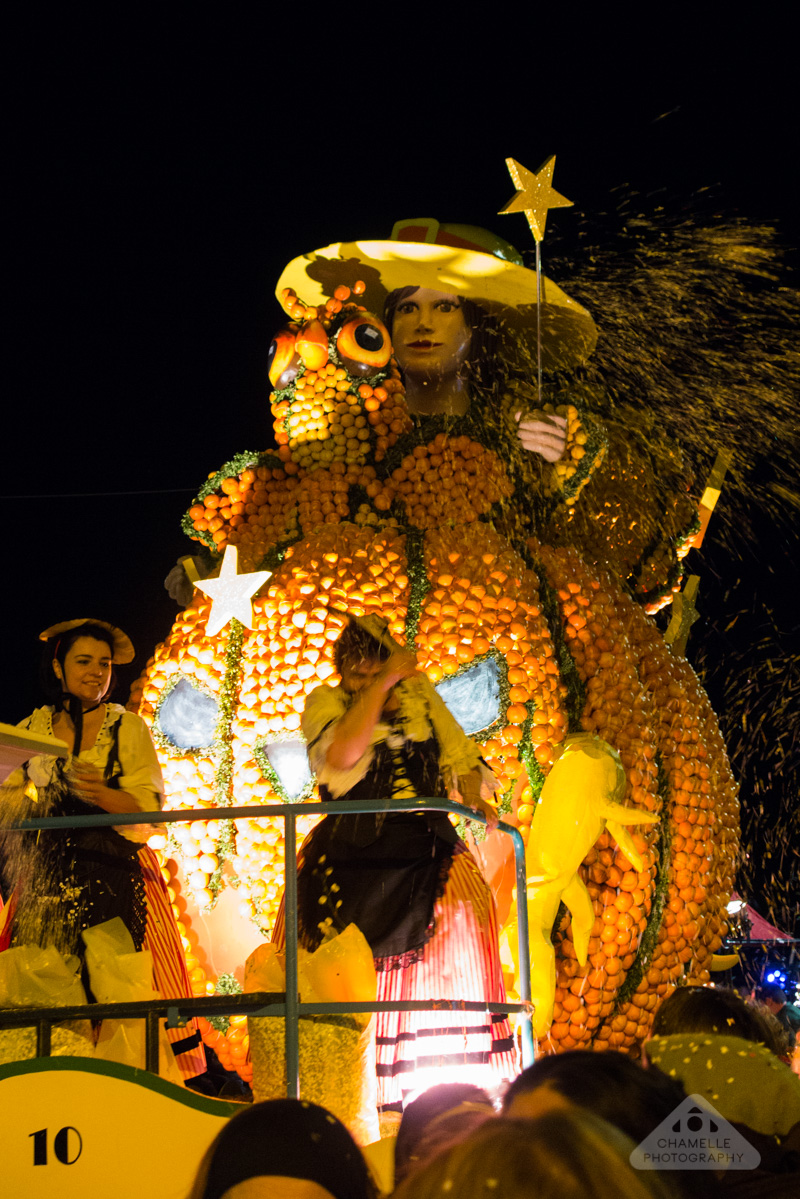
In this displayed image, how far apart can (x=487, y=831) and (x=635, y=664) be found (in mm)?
1121

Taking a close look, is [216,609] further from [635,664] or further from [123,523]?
[123,523]

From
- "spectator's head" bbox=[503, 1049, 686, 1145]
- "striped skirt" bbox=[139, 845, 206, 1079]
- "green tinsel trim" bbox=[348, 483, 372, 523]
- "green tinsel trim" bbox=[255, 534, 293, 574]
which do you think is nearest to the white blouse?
"striped skirt" bbox=[139, 845, 206, 1079]

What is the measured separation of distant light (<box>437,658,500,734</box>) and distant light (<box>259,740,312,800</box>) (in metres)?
0.68

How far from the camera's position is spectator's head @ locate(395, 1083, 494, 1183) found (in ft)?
6.08

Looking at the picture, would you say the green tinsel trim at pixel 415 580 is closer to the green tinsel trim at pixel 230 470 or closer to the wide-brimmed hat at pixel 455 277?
the green tinsel trim at pixel 230 470

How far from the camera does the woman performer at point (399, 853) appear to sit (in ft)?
15.0

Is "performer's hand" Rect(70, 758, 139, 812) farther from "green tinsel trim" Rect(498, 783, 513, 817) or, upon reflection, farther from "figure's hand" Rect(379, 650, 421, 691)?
"green tinsel trim" Rect(498, 783, 513, 817)

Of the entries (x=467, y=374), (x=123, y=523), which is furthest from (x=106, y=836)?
(x=123, y=523)

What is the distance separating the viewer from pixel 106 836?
16.1ft

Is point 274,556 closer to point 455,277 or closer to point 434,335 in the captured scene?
point 434,335

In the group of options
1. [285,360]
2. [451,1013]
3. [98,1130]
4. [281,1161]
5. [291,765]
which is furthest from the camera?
[285,360]

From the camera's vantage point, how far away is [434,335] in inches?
246

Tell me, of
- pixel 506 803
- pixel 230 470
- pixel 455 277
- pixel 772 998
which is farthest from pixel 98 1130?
pixel 772 998

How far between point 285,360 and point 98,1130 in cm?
404
